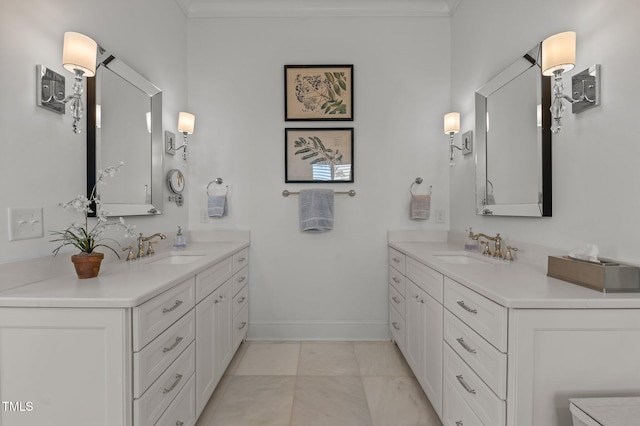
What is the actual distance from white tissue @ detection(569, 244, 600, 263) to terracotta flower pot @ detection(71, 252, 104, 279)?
1.89 metres

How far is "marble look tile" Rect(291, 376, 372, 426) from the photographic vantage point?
5.45ft

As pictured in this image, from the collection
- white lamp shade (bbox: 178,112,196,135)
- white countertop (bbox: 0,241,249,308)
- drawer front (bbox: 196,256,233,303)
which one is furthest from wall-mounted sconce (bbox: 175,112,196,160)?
white countertop (bbox: 0,241,249,308)

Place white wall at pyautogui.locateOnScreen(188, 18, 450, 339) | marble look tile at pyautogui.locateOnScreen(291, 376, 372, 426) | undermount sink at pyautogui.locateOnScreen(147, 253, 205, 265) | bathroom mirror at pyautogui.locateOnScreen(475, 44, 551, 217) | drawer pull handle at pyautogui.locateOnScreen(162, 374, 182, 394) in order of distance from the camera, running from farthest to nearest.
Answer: white wall at pyautogui.locateOnScreen(188, 18, 450, 339)
undermount sink at pyautogui.locateOnScreen(147, 253, 205, 265)
marble look tile at pyautogui.locateOnScreen(291, 376, 372, 426)
bathroom mirror at pyautogui.locateOnScreen(475, 44, 551, 217)
drawer pull handle at pyautogui.locateOnScreen(162, 374, 182, 394)

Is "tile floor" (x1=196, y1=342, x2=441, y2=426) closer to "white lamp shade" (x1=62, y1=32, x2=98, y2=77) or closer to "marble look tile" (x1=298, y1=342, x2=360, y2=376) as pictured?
"marble look tile" (x1=298, y1=342, x2=360, y2=376)

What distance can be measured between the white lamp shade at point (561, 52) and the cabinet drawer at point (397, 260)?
1309 mm

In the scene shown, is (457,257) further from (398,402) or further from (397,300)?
(398,402)

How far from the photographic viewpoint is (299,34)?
102 inches

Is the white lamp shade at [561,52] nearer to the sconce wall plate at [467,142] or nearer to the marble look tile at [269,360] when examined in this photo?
the sconce wall plate at [467,142]

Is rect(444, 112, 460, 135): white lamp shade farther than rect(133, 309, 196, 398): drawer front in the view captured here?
Yes

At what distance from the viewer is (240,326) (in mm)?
2322

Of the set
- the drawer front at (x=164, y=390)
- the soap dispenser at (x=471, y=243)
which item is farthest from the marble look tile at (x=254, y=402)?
the soap dispenser at (x=471, y=243)

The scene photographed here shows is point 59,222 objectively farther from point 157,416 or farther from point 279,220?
point 279,220

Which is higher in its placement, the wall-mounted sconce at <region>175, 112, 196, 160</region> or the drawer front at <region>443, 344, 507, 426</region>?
the wall-mounted sconce at <region>175, 112, 196, 160</region>

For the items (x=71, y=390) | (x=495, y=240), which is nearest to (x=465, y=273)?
(x=495, y=240)
